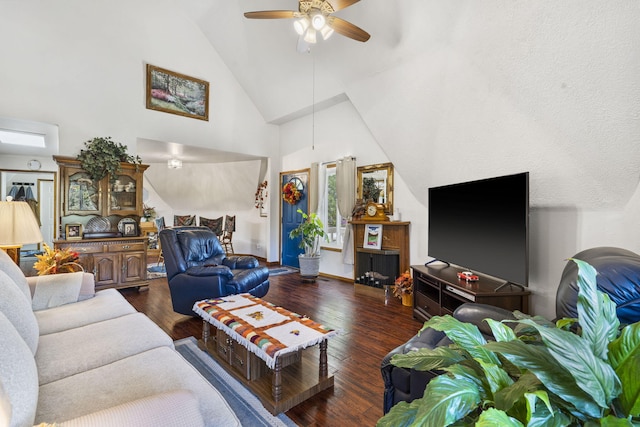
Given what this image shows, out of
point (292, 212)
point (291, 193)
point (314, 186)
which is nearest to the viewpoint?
point (314, 186)

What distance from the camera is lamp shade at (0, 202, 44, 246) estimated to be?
2.19 m

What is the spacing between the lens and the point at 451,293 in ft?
9.36

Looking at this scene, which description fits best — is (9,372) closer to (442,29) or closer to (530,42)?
(530,42)

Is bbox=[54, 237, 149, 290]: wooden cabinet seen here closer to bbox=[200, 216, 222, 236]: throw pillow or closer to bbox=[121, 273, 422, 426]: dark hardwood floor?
bbox=[121, 273, 422, 426]: dark hardwood floor

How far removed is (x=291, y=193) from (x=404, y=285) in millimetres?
2987

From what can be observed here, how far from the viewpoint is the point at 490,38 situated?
7.65 ft

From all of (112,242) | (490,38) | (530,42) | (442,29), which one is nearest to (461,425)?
(530,42)

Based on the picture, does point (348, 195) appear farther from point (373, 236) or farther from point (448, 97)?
point (448, 97)

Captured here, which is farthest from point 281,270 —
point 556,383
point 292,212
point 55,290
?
point 556,383

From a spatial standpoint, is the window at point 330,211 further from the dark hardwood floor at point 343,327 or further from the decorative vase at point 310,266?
the dark hardwood floor at point 343,327

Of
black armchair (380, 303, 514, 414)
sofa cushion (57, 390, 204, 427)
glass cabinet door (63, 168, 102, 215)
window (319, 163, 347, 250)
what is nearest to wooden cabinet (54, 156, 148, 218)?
glass cabinet door (63, 168, 102, 215)

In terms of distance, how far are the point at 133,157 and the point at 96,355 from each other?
4027 millimetres

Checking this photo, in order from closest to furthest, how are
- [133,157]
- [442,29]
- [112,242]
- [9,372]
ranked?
[9,372] → [442,29] → [112,242] → [133,157]

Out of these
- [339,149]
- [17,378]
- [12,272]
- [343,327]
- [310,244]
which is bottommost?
[343,327]
